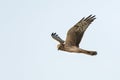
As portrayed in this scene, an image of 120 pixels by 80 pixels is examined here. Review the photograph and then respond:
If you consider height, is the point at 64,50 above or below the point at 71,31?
below

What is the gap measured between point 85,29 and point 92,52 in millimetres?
2153

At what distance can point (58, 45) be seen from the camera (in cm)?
1096

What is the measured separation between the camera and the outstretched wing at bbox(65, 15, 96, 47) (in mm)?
10829

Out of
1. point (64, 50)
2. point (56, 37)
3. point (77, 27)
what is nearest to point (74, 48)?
point (64, 50)

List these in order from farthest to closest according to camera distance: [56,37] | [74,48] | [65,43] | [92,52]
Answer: [56,37] → [65,43] → [74,48] → [92,52]

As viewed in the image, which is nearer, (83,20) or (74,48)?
(74,48)

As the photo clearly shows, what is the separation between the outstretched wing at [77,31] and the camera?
1083 cm

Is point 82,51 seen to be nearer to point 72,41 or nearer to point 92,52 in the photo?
point 92,52

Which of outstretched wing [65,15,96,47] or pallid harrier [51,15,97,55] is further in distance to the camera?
outstretched wing [65,15,96,47]

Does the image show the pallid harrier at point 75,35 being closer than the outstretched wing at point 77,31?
Yes

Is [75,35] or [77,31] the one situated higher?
[77,31]

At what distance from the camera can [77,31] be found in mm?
10953

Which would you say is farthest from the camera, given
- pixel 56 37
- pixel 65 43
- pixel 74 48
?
pixel 56 37

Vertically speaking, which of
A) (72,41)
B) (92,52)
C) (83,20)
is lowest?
(92,52)
